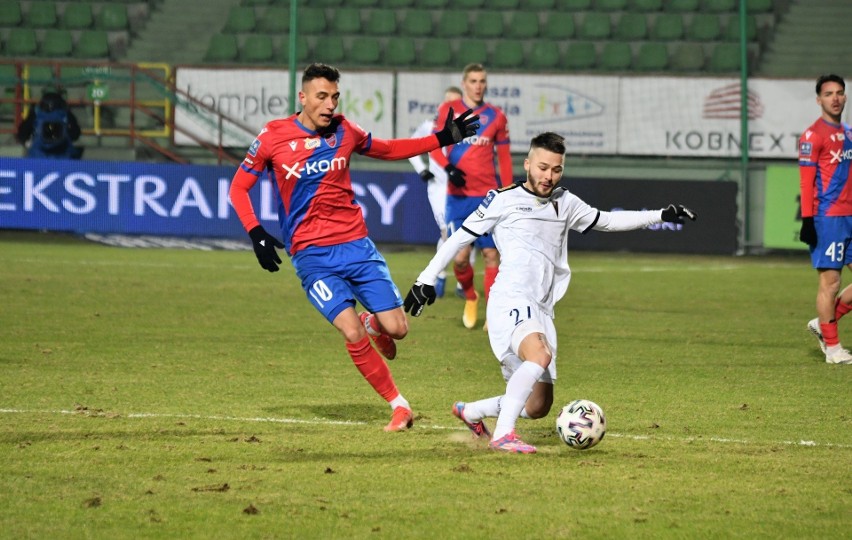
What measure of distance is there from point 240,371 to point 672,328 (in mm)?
4516

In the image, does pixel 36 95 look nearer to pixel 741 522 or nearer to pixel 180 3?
pixel 180 3

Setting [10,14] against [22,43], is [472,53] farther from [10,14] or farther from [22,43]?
[10,14]

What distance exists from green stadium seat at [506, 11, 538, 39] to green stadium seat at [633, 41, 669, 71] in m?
1.93

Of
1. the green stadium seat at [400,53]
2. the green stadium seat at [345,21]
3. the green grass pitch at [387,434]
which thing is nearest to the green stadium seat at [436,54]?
the green stadium seat at [400,53]

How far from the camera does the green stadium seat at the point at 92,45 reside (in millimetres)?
24094

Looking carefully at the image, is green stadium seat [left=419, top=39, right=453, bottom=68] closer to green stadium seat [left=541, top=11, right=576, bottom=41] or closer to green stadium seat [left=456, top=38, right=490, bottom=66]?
green stadium seat [left=456, top=38, right=490, bottom=66]

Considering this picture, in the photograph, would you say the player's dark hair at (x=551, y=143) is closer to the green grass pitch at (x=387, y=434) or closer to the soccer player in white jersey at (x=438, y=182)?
the green grass pitch at (x=387, y=434)

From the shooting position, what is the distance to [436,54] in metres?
23.6

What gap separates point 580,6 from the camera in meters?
24.0

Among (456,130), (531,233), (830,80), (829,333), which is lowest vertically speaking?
(829,333)

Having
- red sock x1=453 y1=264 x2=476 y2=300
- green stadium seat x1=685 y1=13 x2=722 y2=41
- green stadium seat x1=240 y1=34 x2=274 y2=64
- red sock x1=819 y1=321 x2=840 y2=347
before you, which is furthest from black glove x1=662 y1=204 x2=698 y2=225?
green stadium seat x1=240 y1=34 x2=274 y2=64

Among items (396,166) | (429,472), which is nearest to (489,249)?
(429,472)

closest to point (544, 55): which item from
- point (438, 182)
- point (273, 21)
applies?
point (273, 21)

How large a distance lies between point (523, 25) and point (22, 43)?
360 inches
